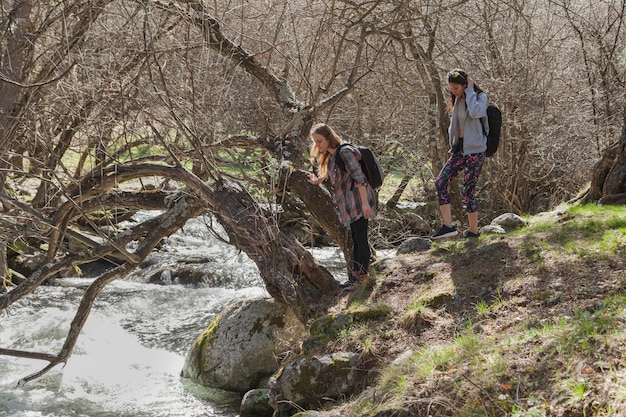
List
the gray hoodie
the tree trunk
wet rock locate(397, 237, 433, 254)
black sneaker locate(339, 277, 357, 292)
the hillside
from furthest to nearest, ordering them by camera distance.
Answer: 1. the tree trunk
2. wet rock locate(397, 237, 433, 254)
3. black sneaker locate(339, 277, 357, 292)
4. the gray hoodie
5. the hillside

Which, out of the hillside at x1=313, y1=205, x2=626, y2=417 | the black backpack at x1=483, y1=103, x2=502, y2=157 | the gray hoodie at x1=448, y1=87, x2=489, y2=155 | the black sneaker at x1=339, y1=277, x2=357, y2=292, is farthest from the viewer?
the black sneaker at x1=339, y1=277, x2=357, y2=292

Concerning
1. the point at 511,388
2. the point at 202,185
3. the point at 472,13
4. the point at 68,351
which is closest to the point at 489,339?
the point at 511,388

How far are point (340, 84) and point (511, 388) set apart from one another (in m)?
7.80

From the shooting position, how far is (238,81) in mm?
9812

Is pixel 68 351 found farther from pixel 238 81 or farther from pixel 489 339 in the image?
pixel 238 81

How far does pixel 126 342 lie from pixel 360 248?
4.20 m

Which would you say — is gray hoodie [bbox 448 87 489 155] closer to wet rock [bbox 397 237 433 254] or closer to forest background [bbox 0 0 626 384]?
wet rock [bbox 397 237 433 254]

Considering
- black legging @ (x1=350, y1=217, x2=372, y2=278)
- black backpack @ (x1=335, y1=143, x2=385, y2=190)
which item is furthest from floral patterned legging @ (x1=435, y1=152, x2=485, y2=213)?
black legging @ (x1=350, y1=217, x2=372, y2=278)

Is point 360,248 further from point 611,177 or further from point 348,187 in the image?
point 611,177

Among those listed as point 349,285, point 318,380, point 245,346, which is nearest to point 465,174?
point 349,285

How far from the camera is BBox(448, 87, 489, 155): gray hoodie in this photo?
6.43 metres

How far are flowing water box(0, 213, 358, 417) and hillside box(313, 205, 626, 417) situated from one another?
7.19 feet

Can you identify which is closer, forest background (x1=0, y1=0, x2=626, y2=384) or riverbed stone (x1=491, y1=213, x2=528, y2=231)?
forest background (x1=0, y1=0, x2=626, y2=384)

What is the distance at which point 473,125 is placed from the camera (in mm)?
6590
